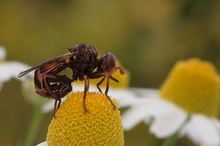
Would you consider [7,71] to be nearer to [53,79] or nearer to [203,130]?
[203,130]

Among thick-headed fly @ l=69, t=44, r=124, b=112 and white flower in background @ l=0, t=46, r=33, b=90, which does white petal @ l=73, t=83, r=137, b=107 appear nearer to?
white flower in background @ l=0, t=46, r=33, b=90

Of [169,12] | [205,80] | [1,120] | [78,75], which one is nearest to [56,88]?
[78,75]

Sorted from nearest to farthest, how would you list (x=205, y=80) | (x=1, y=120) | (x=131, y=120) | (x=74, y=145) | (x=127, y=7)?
(x=74, y=145) < (x=131, y=120) < (x=205, y=80) < (x=1, y=120) < (x=127, y=7)

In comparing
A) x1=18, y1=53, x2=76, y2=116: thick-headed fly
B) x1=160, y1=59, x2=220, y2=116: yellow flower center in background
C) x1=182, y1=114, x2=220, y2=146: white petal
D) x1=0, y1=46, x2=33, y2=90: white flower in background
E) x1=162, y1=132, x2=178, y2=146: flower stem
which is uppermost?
x1=18, y1=53, x2=76, y2=116: thick-headed fly

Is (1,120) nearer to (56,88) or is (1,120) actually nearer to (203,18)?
(203,18)

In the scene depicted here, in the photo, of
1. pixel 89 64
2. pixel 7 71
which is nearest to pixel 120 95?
pixel 7 71

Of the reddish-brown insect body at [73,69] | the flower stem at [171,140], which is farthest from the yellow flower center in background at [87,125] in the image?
the flower stem at [171,140]

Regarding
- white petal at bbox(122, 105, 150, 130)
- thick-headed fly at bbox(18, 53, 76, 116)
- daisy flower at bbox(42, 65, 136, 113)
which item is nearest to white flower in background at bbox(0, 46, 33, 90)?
daisy flower at bbox(42, 65, 136, 113)
